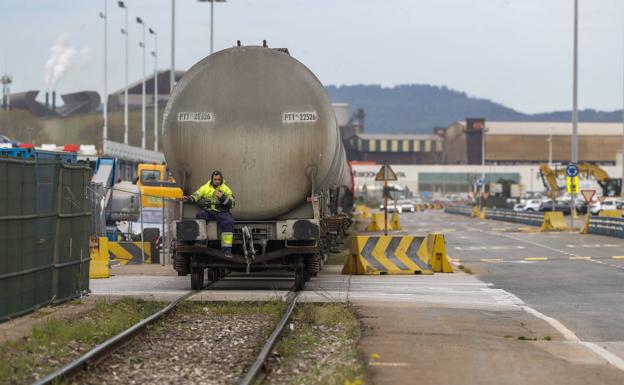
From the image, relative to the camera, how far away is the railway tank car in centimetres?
1697

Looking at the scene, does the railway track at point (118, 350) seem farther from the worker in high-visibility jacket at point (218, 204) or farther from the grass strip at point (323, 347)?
the worker in high-visibility jacket at point (218, 204)

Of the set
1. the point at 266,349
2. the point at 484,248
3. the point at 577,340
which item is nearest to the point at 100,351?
the point at 266,349

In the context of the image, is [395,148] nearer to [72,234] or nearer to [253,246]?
[253,246]

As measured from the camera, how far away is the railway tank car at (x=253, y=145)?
55.7ft

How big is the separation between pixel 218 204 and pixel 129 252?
10.9 metres

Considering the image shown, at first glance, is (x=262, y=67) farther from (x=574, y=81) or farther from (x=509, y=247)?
(x=574, y=81)

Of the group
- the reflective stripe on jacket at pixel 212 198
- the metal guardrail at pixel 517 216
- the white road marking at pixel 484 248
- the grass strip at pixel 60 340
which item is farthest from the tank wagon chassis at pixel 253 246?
the metal guardrail at pixel 517 216

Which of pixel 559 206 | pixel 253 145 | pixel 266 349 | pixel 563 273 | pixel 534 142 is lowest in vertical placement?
pixel 563 273

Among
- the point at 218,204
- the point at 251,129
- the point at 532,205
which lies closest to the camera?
the point at 218,204

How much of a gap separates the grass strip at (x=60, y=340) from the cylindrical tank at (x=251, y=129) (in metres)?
3.04

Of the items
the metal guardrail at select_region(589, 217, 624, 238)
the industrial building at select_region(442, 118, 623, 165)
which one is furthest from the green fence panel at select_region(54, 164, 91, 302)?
the industrial building at select_region(442, 118, 623, 165)

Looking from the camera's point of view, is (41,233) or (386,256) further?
(386,256)

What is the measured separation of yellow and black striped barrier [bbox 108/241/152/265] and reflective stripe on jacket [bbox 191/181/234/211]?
1043cm

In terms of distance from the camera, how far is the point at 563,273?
23672 millimetres
